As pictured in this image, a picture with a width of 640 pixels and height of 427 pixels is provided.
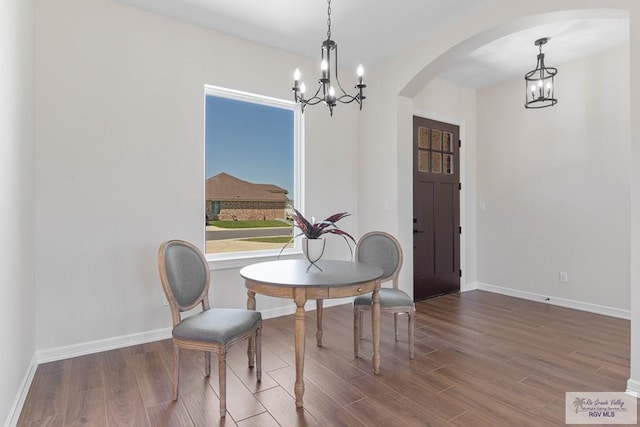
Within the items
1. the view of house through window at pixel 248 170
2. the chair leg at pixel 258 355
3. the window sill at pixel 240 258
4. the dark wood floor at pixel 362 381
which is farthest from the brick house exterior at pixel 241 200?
the chair leg at pixel 258 355

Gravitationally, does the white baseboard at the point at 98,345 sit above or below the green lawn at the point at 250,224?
→ below

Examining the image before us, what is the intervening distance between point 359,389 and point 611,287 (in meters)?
3.36

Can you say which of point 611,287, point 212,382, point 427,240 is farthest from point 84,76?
point 611,287

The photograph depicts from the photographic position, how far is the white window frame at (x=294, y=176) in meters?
3.42

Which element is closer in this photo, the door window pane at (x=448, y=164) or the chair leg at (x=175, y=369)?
the chair leg at (x=175, y=369)

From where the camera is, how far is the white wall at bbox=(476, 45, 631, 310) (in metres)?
3.69

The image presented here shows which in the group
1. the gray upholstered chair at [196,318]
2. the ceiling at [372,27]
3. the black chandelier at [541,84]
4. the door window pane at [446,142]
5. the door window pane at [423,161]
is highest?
the ceiling at [372,27]

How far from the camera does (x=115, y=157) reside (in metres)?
2.86

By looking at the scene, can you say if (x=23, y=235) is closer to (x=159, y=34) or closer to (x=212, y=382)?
(x=212, y=382)

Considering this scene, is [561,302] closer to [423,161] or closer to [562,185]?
[562,185]

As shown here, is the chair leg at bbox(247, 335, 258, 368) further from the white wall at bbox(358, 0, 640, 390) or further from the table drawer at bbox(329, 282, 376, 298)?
the white wall at bbox(358, 0, 640, 390)

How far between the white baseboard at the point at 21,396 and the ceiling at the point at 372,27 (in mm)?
2938

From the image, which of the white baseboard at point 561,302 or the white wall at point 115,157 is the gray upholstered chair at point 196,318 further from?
the white baseboard at point 561,302

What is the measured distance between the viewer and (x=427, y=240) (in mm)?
4531
